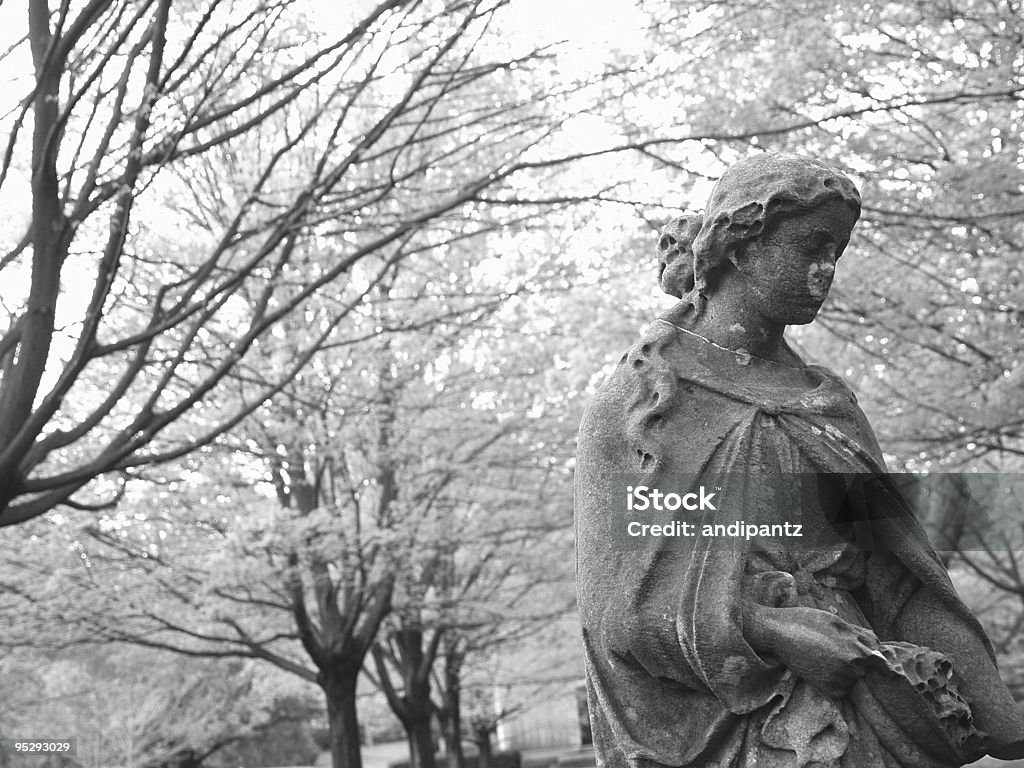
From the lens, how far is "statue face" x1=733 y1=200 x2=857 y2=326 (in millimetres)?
3008

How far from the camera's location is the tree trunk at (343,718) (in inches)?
609

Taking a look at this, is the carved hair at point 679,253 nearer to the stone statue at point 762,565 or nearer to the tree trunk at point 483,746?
the stone statue at point 762,565

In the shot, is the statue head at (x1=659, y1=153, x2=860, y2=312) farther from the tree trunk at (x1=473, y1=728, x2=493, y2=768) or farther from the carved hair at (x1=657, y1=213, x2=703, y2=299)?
the tree trunk at (x1=473, y1=728, x2=493, y2=768)

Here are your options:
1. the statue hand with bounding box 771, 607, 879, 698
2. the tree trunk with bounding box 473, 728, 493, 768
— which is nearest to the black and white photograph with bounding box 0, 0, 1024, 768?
the statue hand with bounding box 771, 607, 879, 698

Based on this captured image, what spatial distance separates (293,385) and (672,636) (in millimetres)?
9275

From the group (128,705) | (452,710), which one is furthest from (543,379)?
(128,705)

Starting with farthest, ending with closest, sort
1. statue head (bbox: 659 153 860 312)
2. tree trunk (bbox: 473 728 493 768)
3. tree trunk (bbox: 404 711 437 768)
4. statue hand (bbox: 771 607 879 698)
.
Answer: tree trunk (bbox: 473 728 493 768)
tree trunk (bbox: 404 711 437 768)
statue head (bbox: 659 153 860 312)
statue hand (bbox: 771 607 879 698)

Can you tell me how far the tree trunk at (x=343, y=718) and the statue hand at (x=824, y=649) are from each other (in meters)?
13.5

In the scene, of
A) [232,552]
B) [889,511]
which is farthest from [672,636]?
→ [232,552]

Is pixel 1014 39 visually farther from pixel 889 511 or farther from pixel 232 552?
pixel 232 552

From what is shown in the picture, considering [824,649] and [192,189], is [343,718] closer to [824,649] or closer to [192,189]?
[192,189]

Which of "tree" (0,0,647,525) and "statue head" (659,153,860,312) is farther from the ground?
"tree" (0,0,647,525)

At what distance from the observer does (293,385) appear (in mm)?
11641

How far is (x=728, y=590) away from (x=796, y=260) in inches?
34.1
